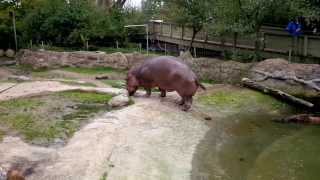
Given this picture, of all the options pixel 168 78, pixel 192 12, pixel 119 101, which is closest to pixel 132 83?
pixel 119 101

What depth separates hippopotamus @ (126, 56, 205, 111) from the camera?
16.2m

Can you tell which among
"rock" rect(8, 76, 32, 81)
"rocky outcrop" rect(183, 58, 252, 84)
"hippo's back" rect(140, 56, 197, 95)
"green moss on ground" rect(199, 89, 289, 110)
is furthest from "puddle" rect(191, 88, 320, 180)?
"rock" rect(8, 76, 32, 81)

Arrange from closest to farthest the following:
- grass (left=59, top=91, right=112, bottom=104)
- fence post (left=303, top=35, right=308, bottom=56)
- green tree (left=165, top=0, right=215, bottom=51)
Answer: grass (left=59, top=91, right=112, bottom=104) < fence post (left=303, top=35, right=308, bottom=56) < green tree (left=165, top=0, right=215, bottom=51)

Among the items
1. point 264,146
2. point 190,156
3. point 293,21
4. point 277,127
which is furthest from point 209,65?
point 190,156

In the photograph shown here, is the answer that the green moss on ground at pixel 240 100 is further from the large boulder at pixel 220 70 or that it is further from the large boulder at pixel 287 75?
the large boulder at pixel 220 70

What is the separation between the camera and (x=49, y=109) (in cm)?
1577

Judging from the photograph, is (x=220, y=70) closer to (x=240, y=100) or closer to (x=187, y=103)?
(x=240, y=100)

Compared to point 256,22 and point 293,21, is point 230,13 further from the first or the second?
point 293,21

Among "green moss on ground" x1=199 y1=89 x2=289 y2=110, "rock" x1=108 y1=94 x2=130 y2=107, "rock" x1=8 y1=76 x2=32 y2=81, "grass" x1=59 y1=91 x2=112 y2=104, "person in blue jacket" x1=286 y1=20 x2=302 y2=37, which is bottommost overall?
"green moss on ground" x1=199 y1=89 x2=289 y2=110

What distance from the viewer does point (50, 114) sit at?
1527 cm

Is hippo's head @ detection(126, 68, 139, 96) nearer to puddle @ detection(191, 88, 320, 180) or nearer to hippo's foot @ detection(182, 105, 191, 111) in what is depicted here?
hippo's foot @ detection(182, 105, 191, 111)

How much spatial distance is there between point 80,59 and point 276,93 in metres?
9.56

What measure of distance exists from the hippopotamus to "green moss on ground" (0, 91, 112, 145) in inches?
49.8

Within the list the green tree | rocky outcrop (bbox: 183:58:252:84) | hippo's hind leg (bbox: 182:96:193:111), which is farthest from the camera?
the green tree
